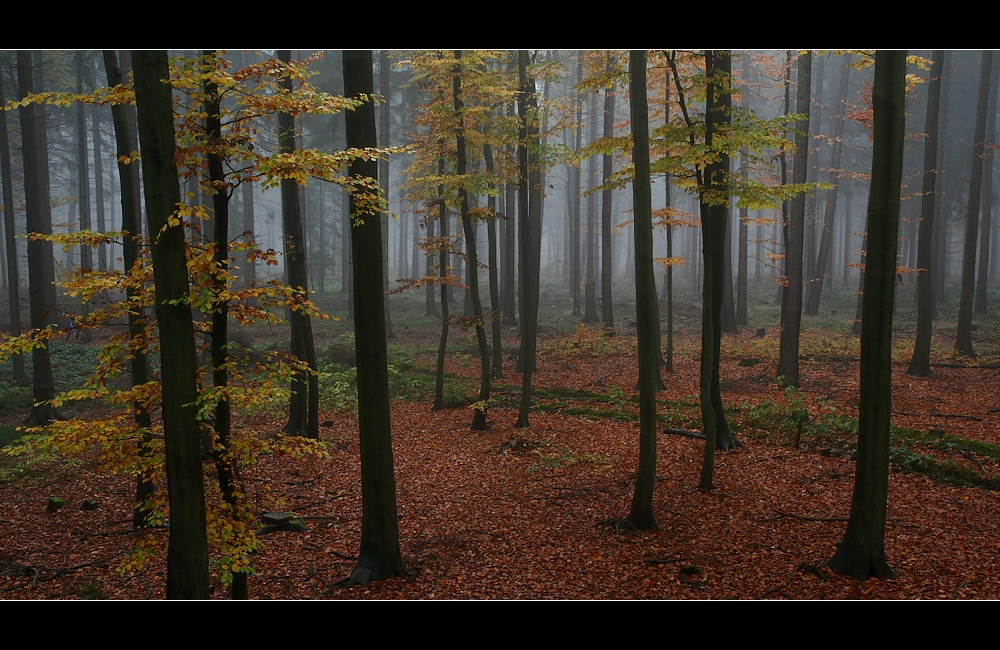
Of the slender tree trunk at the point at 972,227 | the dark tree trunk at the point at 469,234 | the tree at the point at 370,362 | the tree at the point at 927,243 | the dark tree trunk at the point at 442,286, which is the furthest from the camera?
the slender tree trunk at the point at 972,227

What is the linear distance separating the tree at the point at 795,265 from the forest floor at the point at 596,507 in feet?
2.59

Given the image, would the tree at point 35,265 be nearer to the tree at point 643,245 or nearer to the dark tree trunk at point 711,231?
the tree at point 643,245

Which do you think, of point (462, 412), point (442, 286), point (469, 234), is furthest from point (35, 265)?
point (462, 412)

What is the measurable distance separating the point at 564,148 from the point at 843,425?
840cm

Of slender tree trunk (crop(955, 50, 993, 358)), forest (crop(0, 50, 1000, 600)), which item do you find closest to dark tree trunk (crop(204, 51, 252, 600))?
forest (crop(0, 50, 1000, 600))

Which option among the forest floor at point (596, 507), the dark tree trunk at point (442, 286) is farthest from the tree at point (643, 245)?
the dark tree trunk at point (442, 286)

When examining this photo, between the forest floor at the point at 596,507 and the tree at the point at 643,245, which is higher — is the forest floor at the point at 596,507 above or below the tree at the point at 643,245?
below

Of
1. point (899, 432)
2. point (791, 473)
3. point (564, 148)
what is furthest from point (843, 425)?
point (564, 148)

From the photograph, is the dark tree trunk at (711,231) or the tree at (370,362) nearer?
the tree at (370,362)

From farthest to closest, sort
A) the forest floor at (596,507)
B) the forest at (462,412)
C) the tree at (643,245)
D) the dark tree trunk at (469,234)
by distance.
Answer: the dark tree trunk at (469,234) < the tree at (643,245) < the forest floor at (596,507) < the forest at (462,412)

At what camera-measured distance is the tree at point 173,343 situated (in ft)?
15.9

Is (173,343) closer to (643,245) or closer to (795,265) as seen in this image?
(643,245)

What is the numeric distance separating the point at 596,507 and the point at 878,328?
4.92 m

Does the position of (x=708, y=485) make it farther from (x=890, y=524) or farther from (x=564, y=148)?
(x=564, y=148)
